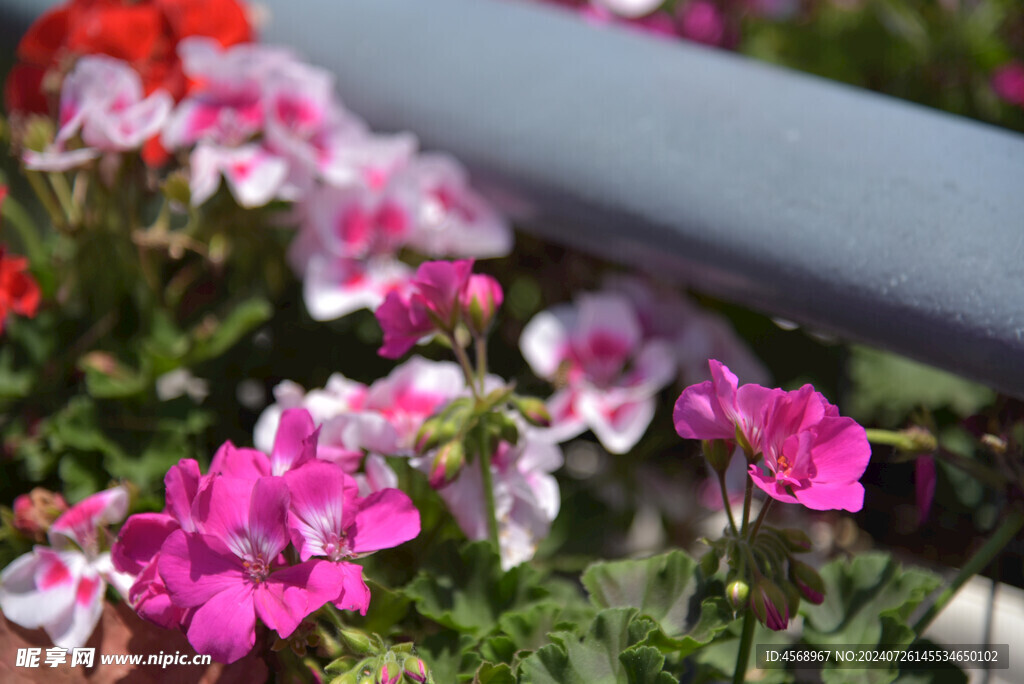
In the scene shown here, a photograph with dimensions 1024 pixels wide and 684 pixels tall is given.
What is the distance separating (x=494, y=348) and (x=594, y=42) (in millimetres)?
346

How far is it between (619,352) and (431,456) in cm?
29

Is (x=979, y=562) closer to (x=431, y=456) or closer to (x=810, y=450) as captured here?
(x=810, y=450)

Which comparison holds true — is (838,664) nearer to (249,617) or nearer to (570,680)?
(570,680)

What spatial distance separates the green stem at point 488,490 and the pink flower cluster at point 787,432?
0.15 metres

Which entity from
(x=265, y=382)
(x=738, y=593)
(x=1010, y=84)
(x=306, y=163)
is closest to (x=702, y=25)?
(x=1010, y=84)

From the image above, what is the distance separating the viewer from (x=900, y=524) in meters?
0.97

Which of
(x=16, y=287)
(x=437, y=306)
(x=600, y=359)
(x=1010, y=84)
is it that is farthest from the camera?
(x=1010, y=84)

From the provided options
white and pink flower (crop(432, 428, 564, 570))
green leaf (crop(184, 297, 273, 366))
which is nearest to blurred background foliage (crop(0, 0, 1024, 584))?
green leaf (crop(184, 297, 273, 366))

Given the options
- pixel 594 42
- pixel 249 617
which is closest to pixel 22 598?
pixel 249 617

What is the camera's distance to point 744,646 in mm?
580

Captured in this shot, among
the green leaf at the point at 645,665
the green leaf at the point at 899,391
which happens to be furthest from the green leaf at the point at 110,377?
the green leaf at the point at 899,391

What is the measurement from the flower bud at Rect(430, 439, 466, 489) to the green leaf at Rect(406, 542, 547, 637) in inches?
2.5

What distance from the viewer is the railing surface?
73cm

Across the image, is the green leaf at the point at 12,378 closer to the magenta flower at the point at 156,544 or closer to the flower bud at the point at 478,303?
the magenta flower at the point at 156,544
